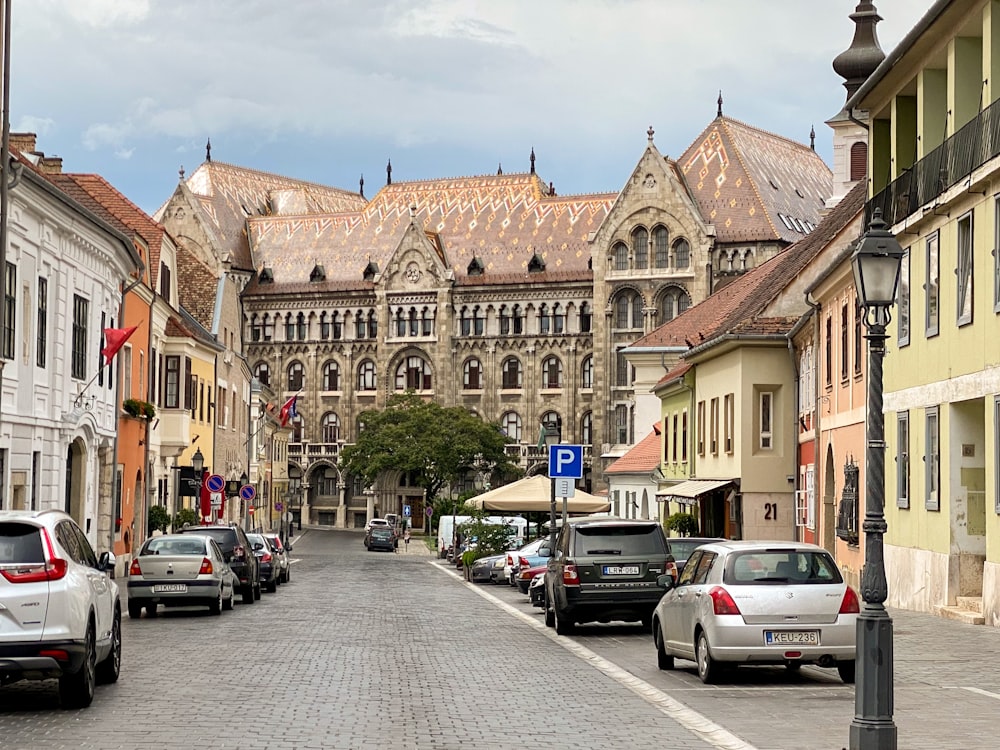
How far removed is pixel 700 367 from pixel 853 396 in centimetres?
1537

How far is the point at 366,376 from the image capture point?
13275 cm

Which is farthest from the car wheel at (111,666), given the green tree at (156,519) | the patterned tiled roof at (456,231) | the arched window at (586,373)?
the patterned tiled roof at (456,231)

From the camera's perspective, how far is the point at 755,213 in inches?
4574

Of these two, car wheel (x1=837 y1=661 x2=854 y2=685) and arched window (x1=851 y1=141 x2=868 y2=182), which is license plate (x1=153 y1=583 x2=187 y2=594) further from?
arched window (x1=851 y1=141 x2=868 y2=182)

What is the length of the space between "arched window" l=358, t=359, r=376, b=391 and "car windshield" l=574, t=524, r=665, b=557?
356ft

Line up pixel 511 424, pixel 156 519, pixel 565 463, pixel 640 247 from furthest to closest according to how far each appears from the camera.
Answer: pixel 511 424, pixel 640 247, pixel 156 519, pixel 565 463

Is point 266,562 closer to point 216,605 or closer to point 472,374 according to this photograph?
point 216,605

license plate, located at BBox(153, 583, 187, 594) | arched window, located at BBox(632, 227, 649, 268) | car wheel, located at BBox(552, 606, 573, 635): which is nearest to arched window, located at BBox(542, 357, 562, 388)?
arched window, located at BBox(632, 227, 649, 268)

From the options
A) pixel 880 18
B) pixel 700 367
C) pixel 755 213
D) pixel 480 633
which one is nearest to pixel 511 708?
pixel 480 633

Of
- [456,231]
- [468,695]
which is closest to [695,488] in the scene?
[468,695]

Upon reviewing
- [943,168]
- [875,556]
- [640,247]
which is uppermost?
[640,247]

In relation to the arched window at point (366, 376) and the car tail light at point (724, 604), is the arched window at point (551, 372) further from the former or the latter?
the car tail light at point (724, 604)

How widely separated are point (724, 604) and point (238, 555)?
61.2ft

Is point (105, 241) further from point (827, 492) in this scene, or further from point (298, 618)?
point (827, 492)
